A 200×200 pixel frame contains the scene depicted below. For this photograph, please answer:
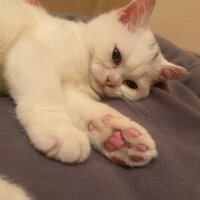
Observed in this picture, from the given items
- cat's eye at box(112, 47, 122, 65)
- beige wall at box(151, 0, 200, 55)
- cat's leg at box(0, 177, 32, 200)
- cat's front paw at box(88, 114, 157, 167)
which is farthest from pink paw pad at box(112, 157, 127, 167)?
beige wall at box(151, 0, 200, 55)

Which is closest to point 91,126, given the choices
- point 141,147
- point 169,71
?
point 141,147

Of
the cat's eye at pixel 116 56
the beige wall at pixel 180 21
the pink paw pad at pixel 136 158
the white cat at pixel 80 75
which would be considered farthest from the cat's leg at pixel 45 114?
the beige wall at pixel 180 21

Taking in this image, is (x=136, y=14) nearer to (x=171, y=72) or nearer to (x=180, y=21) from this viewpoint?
(x=171, y=72)

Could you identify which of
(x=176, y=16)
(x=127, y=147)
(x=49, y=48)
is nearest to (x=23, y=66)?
(x=49, y=48)


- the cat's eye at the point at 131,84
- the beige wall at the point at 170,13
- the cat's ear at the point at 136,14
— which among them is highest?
the cat's ear at the point at 136,14

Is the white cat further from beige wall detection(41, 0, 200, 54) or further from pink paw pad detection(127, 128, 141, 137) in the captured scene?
beige wall detection(41, 0, 200, 54)

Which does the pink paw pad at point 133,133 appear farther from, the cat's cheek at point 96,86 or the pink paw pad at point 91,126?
the cat's cheek at point 96,86
